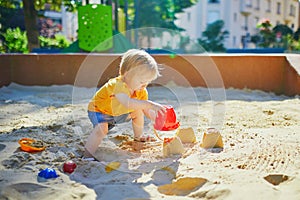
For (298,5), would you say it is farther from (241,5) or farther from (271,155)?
(271,155)

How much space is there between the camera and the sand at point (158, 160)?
153 cm

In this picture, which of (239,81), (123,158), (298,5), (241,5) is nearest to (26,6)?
(239,81)

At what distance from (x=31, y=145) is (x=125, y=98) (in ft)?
2.05

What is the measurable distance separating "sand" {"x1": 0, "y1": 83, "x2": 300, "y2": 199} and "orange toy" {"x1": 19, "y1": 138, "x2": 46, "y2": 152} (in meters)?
0.03

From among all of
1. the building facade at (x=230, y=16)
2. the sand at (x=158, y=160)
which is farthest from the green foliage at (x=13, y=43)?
the building facade at (x=230, y=16)

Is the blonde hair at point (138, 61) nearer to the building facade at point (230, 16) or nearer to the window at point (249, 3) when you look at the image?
the building facade at point (230, 16)

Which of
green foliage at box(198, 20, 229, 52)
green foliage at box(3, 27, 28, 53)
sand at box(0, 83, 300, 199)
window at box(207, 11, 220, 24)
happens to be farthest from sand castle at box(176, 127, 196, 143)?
window at box(207, 11, 220, 24)

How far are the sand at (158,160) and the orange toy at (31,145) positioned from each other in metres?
0.03

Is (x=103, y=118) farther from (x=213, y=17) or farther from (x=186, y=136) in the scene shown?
(x=213, y=17)

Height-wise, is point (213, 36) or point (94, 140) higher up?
point (213, 36)

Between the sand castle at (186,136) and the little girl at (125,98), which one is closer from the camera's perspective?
the little girl at (125,98)

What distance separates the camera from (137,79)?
2.11 meters

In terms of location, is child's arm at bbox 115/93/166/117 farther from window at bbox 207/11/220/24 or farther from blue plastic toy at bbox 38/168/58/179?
window at bbox 207/11/220/24

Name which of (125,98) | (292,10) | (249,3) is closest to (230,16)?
(249,3)
